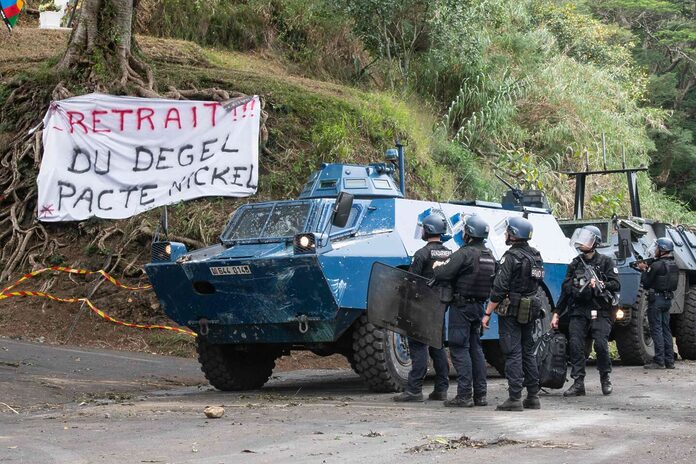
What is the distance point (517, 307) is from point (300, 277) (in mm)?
2029

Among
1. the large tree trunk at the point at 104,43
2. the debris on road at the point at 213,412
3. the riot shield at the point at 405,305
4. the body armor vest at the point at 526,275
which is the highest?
the large tree trunk at the point at 104,43

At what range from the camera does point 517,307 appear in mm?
10492

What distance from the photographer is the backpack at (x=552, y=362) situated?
11.4 m

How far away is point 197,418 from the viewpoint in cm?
927

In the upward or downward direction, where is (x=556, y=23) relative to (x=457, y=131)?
upward

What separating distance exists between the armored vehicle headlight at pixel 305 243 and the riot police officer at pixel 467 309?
116 centimetres

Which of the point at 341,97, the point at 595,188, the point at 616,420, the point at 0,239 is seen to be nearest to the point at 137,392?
the point at 616,420

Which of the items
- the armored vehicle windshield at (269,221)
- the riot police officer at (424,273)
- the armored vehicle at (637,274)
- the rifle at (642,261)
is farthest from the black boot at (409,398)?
the rifle at (642,261)

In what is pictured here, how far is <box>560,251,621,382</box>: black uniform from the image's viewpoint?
12.0m

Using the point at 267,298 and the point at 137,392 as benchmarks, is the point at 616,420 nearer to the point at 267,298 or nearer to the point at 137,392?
the point at 267,298

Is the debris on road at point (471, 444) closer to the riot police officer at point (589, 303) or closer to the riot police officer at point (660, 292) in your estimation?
the riot police officer at point (589, 303)

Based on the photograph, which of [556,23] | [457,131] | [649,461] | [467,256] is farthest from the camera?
[556,23]

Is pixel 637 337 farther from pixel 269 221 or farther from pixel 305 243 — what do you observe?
pixel 305 243

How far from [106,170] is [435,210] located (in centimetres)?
643
